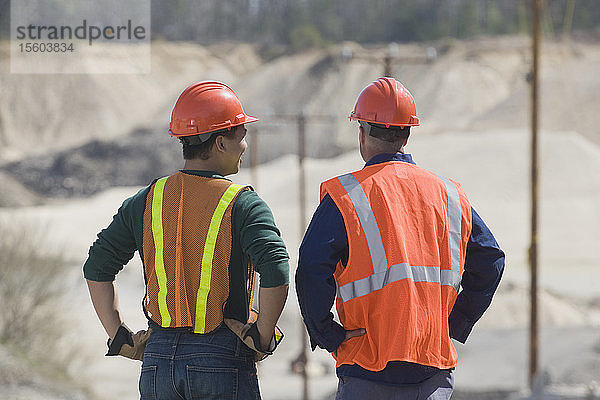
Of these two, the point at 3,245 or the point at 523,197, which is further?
the point at 523,197

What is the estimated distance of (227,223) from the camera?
3.10m

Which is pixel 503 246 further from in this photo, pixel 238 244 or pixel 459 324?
pixel 238 244

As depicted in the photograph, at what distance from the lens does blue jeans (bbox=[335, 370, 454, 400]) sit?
3096 mm

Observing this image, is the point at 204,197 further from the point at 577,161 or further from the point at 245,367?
the point at 577,161

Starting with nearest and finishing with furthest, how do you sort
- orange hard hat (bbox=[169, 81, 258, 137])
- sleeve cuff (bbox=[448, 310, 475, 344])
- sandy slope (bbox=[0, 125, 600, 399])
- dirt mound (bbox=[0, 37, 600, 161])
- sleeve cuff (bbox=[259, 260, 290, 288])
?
sleeve cuff (bbox=[259, 260, 290, 288]) → orange hard hat (bbox=[169, 81, 258, 137]) → sleeve cuff (bbox=[448, 310, 475, 344]) → sandy slope (bbox=[0, 125, 600, 399]) → dirt mound (bbox=[0, 37, 600, 161])

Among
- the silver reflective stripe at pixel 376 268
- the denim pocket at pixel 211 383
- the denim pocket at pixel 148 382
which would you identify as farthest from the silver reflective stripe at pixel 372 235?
the denim pocket at pixel 148 382

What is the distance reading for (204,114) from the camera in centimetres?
326

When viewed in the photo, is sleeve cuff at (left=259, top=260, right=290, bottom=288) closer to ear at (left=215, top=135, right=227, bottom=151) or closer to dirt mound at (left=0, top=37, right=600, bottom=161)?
ear at (left=215, top=135, right=227, bottom=151)

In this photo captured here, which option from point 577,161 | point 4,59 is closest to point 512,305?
point 577,161

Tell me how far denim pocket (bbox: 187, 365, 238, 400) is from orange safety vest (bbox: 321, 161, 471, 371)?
1.34 ft

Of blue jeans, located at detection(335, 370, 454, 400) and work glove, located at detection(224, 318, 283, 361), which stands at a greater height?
work glove, located at detection(224, 318, 283, 361)

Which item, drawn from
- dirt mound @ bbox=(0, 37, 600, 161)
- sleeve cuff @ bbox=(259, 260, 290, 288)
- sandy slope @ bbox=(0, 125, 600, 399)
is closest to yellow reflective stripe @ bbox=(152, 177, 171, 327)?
sleeve cuff @ bbox=(259, 260, 290, 288)

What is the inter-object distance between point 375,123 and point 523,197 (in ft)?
145

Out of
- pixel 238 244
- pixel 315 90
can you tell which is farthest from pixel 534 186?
pixel 315 90
